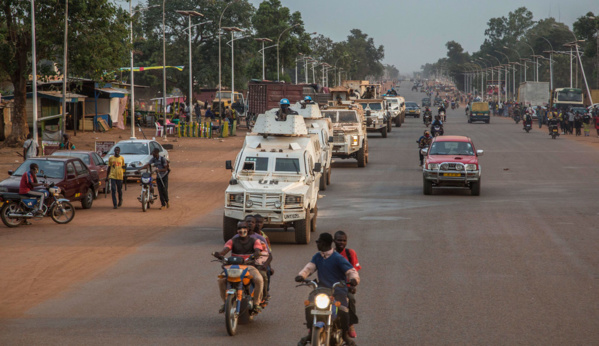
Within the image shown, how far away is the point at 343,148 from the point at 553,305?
73.8ft

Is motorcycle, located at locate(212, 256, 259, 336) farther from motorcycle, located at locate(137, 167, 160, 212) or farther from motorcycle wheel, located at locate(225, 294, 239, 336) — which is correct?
motorcycle, located at locate(137, 167, 160, 212)

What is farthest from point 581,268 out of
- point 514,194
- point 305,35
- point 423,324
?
point 305,35

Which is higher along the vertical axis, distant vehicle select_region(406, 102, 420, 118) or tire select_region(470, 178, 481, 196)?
distant vehicle select_region(406, 102, 420, 118)

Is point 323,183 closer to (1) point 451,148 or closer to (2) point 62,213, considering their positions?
(1) point 451,148

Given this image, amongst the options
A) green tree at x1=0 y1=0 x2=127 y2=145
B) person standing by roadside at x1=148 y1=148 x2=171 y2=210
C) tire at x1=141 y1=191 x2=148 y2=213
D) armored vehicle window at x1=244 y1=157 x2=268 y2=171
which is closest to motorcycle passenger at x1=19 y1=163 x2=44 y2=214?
tire at x1=141 y1=191 x2=148 y2=213

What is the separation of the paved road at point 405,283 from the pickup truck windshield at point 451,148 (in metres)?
1.99

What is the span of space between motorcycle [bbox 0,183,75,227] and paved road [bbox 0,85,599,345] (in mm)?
2978

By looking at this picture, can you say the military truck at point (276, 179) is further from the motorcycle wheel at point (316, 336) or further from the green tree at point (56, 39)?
the green tree at point (56, 39)

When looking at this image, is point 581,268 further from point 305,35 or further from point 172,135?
point 305,35

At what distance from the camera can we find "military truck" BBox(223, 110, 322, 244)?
51.6 feet

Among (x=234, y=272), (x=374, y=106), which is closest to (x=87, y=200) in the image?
(x=234, y=272)

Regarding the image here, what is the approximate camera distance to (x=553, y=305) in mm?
10883

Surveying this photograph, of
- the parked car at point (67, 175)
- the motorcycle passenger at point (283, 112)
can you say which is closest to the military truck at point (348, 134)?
the parked car at point (67, 175)

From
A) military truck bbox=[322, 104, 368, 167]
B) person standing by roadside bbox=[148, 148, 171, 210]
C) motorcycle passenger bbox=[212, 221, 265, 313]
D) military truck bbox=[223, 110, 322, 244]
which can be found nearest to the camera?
motorcycle passenger bbox=[212, 221, 265, 313]
